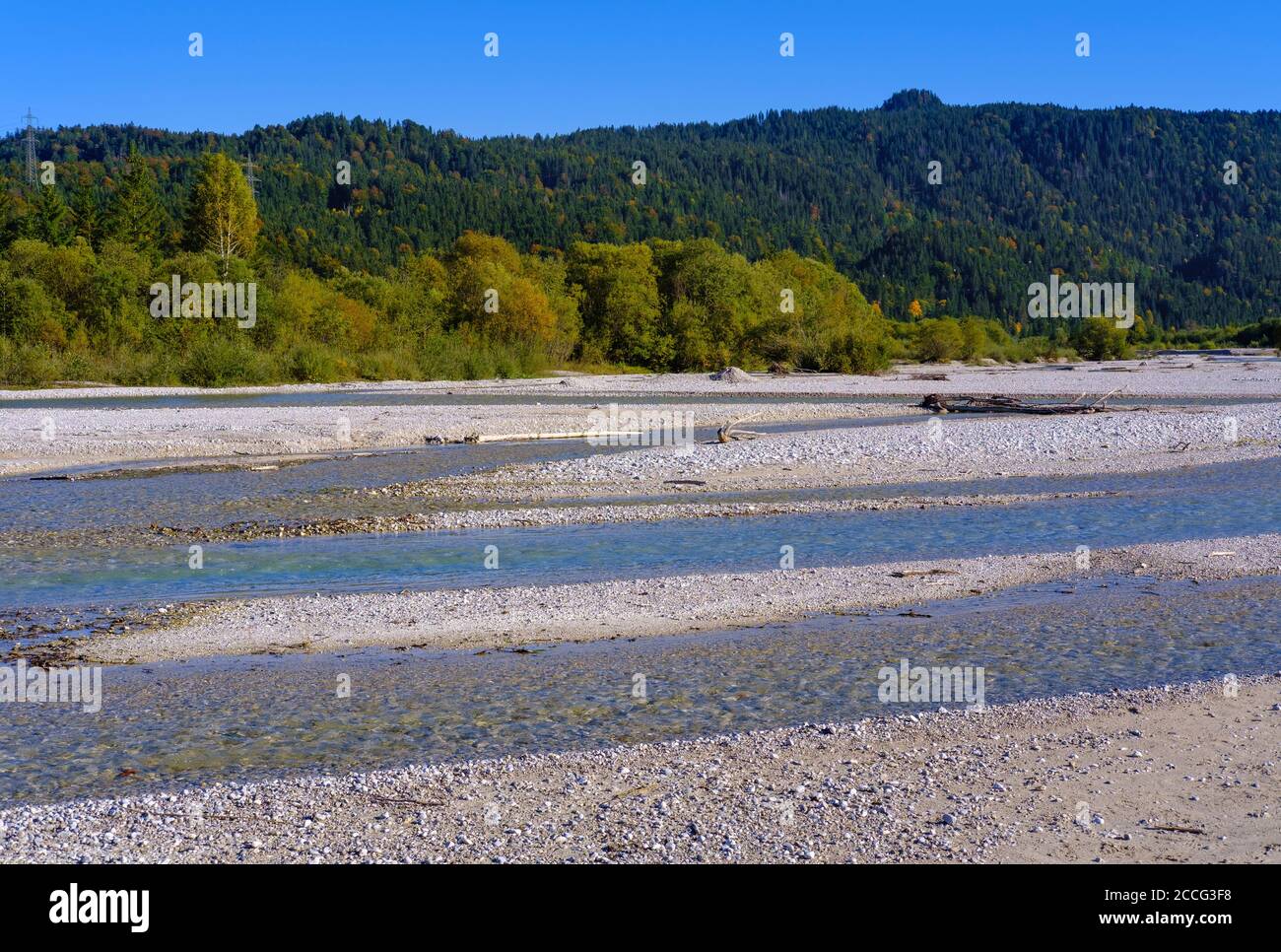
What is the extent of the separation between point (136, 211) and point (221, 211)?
560 centimetres

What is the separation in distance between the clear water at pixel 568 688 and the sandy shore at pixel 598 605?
48cm

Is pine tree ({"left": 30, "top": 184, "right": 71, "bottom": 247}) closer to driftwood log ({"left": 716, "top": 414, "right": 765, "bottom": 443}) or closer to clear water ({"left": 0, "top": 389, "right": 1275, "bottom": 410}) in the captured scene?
clear water ({"left": 0, "top": 389, "right": 1275, "bottom": 410})

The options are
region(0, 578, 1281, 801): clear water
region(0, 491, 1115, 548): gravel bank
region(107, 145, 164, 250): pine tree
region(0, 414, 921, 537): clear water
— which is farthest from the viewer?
region(107, 145, 164, 250): pine tree

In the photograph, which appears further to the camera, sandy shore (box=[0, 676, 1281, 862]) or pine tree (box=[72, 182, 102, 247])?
pine tree (box=[72, 182, 102, 247])

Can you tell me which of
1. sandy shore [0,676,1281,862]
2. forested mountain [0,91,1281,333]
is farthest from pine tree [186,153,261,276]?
sandy shore [0,676,1281,862]

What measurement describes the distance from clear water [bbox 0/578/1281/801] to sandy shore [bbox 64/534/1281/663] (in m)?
0.48

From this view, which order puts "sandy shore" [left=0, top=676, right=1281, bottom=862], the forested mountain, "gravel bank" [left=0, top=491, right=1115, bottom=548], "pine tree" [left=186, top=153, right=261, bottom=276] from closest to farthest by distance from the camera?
"sandy shore" [left=0, top=676, right=1281, bottom=862]
"gravel bank" [left=0, top=491, right=1115, bottom=548]
"pine tree" [left=186, top=153, right=261, bottom=276]
the forested mountain

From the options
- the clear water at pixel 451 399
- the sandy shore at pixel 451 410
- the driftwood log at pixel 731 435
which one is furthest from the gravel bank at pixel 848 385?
the driftwood log at pixel 731 435

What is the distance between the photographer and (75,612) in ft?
38.2

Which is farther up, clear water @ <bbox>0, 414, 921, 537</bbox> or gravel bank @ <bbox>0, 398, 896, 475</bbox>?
gravel bank @ <bbox>0, 398, 896, 475</bbox>

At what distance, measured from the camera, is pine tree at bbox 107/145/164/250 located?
78250mm

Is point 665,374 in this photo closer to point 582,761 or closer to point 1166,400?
point 1166,400

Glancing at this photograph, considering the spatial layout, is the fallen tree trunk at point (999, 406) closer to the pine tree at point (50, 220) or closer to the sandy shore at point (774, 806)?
the sandy shore at point (774, 806)

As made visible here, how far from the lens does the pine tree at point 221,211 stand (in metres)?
79.3
